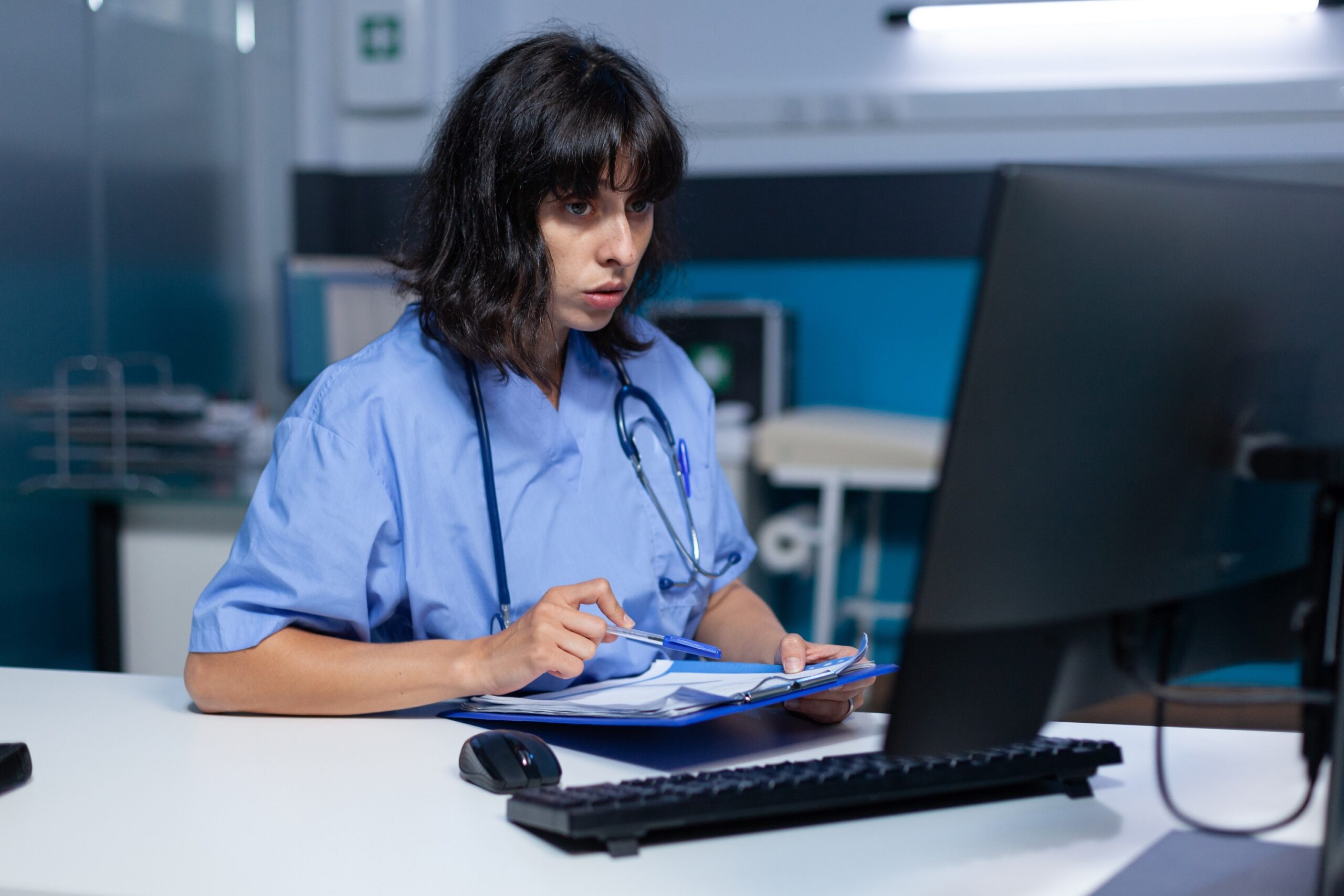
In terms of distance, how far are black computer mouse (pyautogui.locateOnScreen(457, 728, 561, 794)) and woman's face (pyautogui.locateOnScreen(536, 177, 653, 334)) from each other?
0.46 m

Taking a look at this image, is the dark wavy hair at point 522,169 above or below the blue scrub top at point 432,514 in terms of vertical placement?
above

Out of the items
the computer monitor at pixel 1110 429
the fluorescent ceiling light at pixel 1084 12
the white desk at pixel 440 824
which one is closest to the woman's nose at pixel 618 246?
the white desk at pixel 440 824

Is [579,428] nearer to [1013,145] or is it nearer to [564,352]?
[564,352]

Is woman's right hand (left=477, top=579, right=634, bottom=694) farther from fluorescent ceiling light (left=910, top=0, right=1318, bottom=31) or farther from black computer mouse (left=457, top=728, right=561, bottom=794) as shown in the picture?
fluorescent ceiling light (left=910, top=0, right=1318, bottom=31)

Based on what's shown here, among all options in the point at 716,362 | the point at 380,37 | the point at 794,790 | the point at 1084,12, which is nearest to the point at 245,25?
the point at 380,37

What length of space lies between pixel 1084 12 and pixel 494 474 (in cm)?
264

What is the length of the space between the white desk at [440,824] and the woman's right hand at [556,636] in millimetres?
61

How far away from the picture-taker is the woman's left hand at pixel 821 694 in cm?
94

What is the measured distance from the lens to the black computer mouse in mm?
768

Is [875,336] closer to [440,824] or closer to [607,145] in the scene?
[607,145]

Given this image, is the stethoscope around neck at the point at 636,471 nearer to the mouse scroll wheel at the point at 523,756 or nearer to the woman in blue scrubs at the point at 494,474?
the woman in blue scrubs at the point at 494,474

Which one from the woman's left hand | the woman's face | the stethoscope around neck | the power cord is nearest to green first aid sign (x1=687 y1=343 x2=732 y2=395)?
the stethoscope around neck

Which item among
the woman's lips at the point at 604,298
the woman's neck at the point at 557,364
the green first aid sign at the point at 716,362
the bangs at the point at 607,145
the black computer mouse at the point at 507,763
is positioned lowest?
the green first aid sign at the point at 716,362

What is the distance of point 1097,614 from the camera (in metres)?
0.53
